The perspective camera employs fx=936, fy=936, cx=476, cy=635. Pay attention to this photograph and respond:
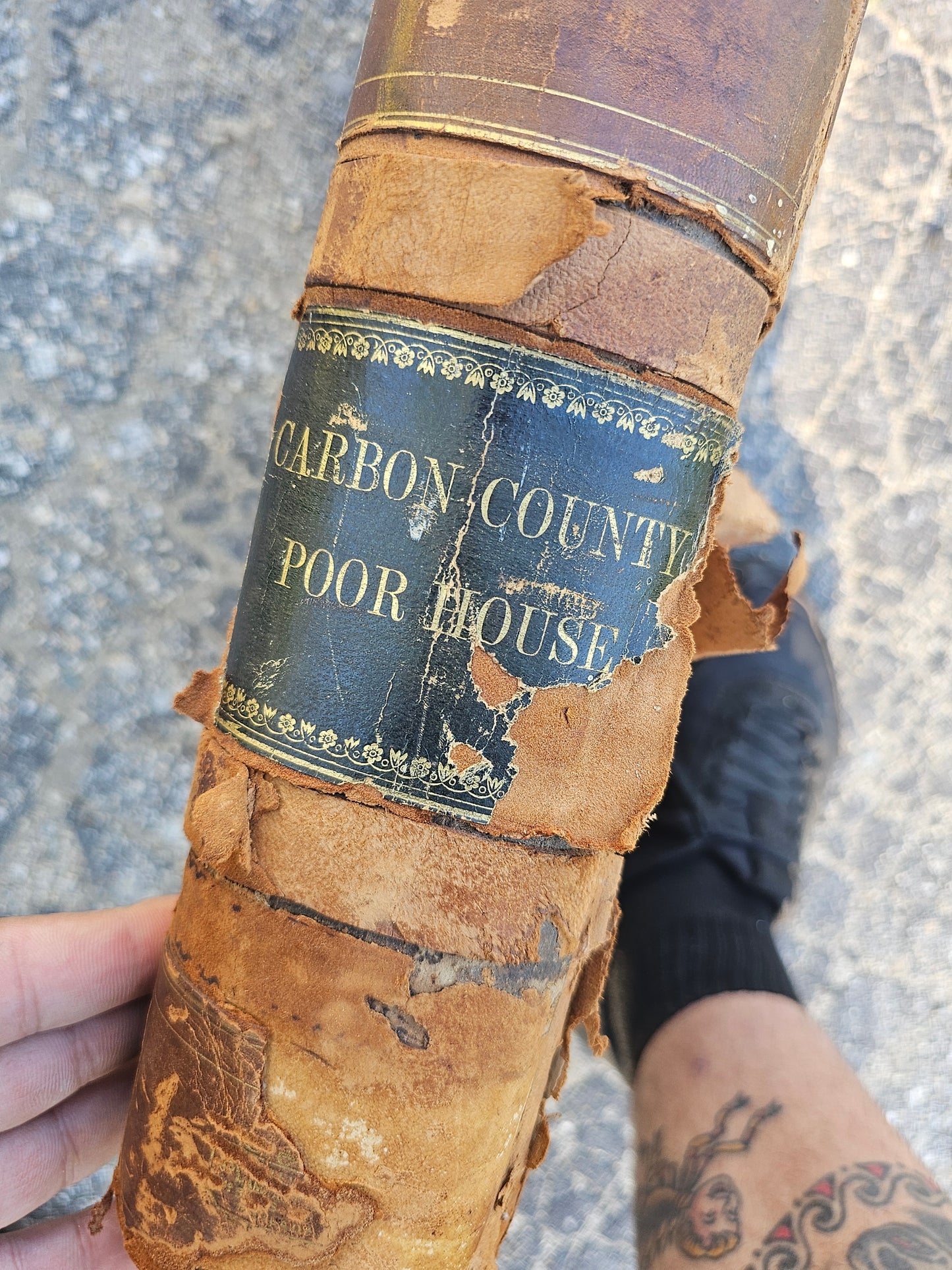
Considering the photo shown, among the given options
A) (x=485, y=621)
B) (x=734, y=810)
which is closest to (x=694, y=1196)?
(x=734, y=810)

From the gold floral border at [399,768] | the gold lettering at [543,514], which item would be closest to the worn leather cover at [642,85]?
the gold lettering at [543,514]

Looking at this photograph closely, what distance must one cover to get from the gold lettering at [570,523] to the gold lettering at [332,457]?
0.17 meters

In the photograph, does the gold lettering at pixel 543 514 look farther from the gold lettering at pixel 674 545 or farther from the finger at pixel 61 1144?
the finger at pixel 61 1144

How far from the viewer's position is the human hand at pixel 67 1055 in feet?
3.33

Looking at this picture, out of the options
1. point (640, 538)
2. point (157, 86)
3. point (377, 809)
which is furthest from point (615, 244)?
point (157, 86)

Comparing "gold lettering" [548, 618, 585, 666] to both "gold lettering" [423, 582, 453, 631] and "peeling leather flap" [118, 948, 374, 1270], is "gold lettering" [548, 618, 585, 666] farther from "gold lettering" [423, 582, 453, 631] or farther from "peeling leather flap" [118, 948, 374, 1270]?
"peeling leather flap" [118, 948, 374, 1270]

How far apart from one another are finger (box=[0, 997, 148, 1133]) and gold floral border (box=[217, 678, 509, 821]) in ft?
1.82

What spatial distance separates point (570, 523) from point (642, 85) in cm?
30

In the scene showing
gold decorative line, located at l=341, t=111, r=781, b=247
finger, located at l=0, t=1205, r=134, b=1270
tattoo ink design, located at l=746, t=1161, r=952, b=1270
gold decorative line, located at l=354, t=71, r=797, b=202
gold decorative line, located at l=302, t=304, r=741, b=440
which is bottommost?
finger, located at l=0, t=1205, r=134, b=1270

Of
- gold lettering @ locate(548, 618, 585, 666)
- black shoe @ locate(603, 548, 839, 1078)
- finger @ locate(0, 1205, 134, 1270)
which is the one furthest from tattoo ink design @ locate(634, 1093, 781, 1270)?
gold lettering @ locate(548, 618, 585, 666)

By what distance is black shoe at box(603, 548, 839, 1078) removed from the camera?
4.28 ft

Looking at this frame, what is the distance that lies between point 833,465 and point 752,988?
74 cm

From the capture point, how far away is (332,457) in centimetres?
70

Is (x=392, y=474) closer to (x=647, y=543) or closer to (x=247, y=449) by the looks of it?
(x=647, y=543)
